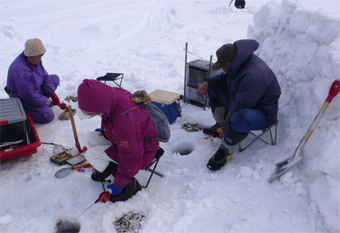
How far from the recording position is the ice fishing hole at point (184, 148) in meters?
4.04

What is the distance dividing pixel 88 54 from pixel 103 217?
622cm

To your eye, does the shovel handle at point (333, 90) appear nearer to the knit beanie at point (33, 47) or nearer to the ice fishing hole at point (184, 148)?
the ice fishing hole at point (184, 148)

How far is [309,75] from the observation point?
3.36 m

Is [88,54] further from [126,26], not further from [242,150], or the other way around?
[242,150]

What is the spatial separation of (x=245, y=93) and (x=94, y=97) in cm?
184

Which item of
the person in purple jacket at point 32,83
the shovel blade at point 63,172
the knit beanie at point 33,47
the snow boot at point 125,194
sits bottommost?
the shovel blade at point 63,172

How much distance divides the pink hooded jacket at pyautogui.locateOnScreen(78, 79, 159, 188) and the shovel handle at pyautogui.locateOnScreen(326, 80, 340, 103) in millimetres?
1940

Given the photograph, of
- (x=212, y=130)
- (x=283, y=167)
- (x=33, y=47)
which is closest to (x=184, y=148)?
(x=212, y=130)

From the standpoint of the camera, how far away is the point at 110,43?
8734 millimetres

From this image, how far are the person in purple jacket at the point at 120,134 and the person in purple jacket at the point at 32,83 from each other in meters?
2.07

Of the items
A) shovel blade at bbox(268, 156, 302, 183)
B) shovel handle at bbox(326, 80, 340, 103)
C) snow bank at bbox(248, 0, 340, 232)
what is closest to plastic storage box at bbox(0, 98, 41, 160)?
shovel blade at bbox(268, 156, 302, 183)

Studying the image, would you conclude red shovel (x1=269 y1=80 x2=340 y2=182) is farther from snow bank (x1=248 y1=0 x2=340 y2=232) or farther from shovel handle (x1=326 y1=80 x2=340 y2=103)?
snow bank (x1=248 y1=0 x2=340 y2=232)

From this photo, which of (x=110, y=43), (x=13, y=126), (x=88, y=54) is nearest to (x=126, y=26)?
(x=110, y=43)

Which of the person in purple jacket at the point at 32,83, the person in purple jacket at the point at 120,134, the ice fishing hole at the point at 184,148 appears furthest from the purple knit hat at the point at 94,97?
the person in purple jacket at the point at 32,83
